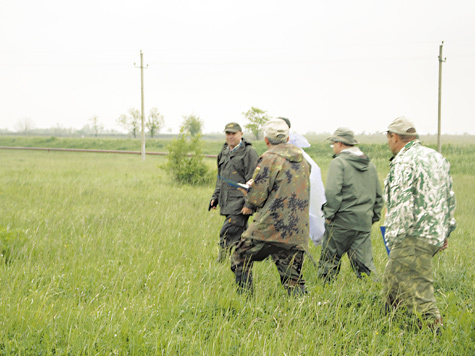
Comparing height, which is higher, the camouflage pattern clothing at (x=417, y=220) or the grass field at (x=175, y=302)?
the camouflage pattern clothing at (x=417, y=220)

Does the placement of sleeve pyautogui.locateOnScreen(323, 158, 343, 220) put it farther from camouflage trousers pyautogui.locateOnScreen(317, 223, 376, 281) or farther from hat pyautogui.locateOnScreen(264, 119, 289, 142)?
hat pyautogui.locateOnScreen(264, 119, 289, 142)

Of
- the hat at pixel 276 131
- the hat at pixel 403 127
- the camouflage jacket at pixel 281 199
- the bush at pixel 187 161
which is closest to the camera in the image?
the hat at pixel 403 127

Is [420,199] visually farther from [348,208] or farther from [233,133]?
[233,133]

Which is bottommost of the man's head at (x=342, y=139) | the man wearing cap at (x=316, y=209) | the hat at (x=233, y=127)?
the man wearing cap at (x=316, y=209)

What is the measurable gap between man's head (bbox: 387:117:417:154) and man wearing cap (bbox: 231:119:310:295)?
0.80m

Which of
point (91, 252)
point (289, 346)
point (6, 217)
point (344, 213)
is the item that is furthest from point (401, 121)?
point (6, 217)

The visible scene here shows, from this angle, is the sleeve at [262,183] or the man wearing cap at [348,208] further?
the man wearing cap at [348,208]

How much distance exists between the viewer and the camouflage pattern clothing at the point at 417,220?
3369 millimetres

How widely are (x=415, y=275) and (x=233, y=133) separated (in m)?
2.84

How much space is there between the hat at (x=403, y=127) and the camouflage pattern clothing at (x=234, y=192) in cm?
208

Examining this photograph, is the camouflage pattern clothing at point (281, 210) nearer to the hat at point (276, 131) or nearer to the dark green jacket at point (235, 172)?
the hat at point (276, 131)

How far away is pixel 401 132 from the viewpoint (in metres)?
3.59

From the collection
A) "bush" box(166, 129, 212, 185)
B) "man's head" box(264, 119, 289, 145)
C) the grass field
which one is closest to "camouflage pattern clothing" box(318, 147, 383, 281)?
the grass field

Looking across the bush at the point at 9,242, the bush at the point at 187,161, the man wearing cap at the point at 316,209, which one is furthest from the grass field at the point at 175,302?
the bush at the point at 187,161
